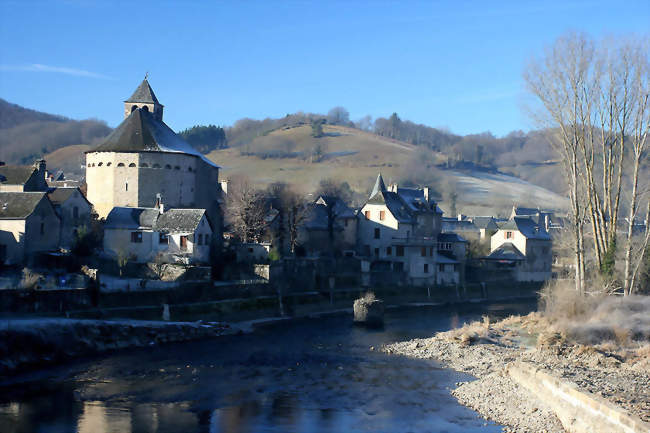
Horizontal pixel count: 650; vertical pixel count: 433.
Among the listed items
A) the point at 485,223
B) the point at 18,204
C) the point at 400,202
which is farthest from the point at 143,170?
the point at 485,223

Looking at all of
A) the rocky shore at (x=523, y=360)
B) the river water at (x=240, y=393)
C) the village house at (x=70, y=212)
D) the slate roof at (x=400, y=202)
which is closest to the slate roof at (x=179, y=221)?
the village house at (x=70, y=212)

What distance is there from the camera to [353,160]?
158500mm

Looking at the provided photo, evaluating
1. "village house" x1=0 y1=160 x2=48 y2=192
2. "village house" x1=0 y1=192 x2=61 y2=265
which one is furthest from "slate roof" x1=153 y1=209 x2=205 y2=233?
"village house" x1=0 y1=160 x2=48 y2=192

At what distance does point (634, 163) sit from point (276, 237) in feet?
91.8

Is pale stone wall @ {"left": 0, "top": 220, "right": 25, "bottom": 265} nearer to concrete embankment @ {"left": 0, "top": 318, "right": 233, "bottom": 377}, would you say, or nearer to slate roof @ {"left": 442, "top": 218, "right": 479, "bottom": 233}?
concrete embankment @ {"left": 0, "top": 318, "right": 233, "bottom": 377}

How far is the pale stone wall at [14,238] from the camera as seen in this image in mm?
40062

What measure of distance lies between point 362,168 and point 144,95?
3528 inches

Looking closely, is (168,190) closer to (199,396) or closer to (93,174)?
(93,174)

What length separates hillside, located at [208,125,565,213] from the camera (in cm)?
13412

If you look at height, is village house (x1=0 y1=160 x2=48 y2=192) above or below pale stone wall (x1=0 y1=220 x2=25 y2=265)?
above

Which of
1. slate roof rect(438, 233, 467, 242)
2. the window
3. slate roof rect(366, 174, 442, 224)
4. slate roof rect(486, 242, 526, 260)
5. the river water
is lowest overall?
the river water

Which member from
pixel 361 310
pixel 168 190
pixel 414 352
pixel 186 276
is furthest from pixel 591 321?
pixel 168 190

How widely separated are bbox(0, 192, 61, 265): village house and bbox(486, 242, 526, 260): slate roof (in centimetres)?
4392

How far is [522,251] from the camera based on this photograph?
70062 mm
